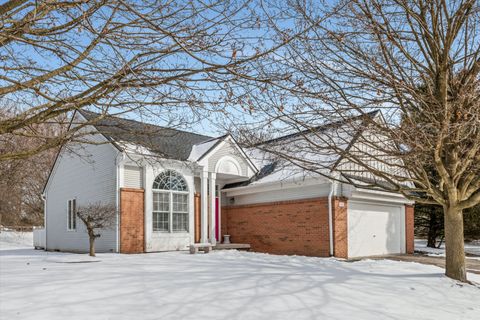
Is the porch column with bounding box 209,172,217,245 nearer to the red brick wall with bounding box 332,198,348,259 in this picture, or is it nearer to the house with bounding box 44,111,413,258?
the house with bounding box 44,111,413,258

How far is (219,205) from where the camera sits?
19750 millimetres

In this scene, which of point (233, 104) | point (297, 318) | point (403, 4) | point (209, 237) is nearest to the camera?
point (233, 104)

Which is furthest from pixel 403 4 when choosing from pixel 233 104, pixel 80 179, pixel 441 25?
pixel 80 179

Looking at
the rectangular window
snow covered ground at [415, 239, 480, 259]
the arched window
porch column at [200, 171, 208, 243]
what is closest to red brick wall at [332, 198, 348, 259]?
snow covered ground at [415, 239, 480, 259]

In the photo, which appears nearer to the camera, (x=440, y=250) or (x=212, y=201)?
(x=212, y=201)

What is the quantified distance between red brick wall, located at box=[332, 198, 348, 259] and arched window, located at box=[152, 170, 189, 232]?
235 inches

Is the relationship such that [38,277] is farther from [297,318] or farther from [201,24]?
[201,24]

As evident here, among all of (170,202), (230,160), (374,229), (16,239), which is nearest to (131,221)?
(170,202)

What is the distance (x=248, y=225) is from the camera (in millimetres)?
19266

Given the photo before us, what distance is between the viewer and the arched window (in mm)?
16938

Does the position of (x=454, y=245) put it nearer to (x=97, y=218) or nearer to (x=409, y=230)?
(x=409, y=230)

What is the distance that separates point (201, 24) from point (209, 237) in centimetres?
1419

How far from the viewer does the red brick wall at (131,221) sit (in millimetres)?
15836

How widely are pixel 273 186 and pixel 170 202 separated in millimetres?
4280
